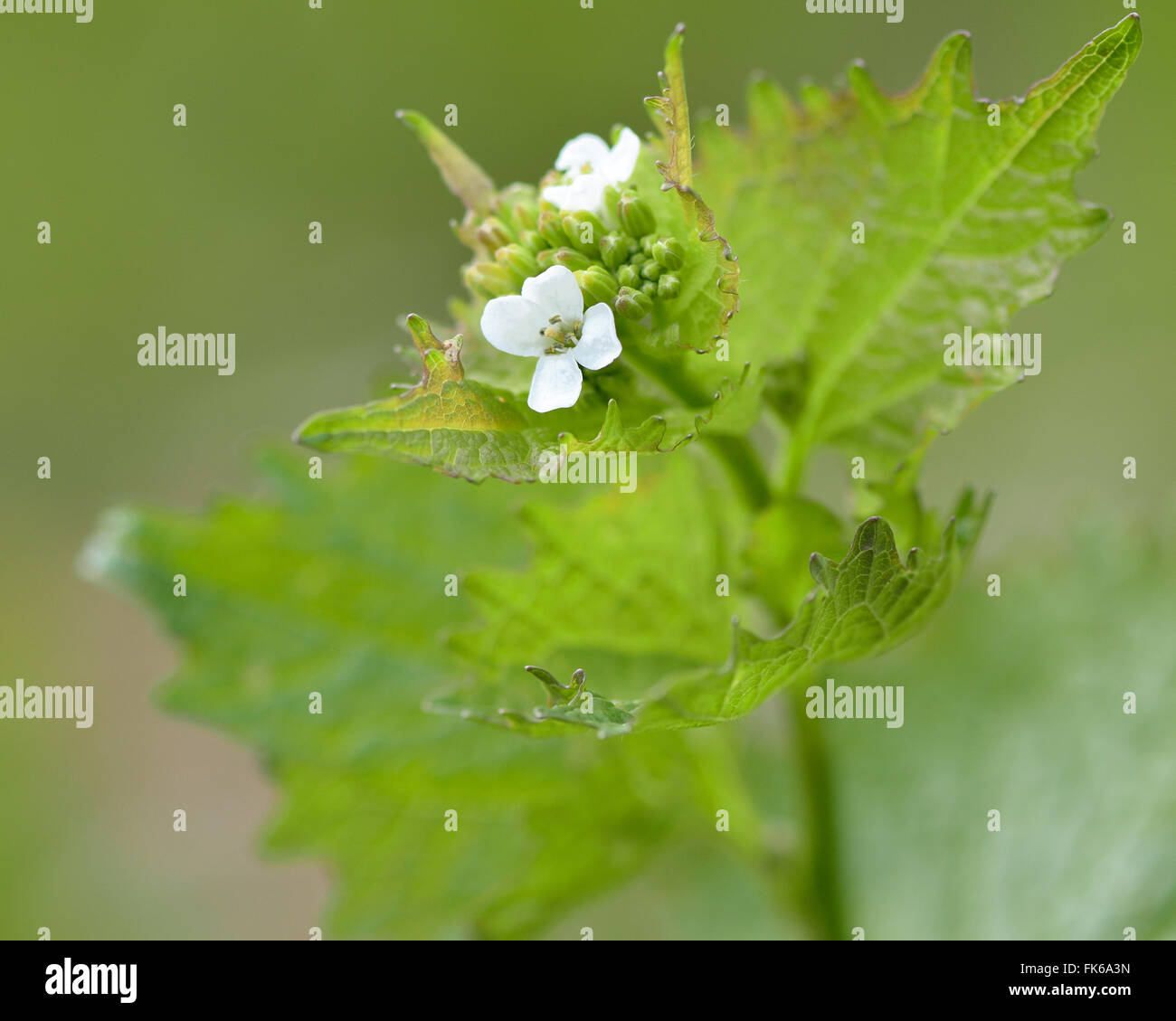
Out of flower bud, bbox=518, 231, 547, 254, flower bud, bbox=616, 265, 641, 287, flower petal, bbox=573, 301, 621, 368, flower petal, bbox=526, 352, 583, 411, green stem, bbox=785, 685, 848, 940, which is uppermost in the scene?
flower bud, bbox=518, 231, 547, 254

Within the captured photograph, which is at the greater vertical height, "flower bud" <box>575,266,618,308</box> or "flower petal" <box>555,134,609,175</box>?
"flower petal" <box>555,134,609,175</box>

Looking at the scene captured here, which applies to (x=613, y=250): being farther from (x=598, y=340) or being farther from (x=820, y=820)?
(x=820, y=820)

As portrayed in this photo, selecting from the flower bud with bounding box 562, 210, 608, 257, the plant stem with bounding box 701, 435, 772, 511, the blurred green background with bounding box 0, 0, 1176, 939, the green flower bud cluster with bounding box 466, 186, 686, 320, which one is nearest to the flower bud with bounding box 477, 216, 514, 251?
the green flower bud cluster with bounding box 466, 186, 686, 320

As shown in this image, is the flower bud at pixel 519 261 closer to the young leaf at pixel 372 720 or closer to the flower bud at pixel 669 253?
the flower bud at pixel 669 253

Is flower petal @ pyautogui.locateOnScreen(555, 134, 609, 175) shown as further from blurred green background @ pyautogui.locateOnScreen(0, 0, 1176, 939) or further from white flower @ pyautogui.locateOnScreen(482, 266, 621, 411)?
blurred green background @ pyautogui.locateOnScreen(0, 0, 1176, 939)

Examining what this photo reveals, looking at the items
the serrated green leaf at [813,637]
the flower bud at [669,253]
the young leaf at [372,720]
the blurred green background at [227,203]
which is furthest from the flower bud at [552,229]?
the blurred green background at [227,203]
